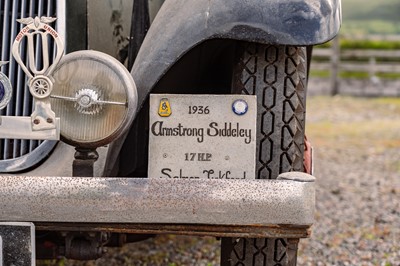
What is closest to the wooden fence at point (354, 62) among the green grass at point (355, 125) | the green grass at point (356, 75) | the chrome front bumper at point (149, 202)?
the green grass at point (356, 75)

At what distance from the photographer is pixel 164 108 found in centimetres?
272

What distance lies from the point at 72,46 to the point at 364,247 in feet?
8.30

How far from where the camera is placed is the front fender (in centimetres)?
272

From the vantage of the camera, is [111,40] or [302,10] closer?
[302,10]

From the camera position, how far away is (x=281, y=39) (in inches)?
107

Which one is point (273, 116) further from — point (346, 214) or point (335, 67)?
point (335, 67)

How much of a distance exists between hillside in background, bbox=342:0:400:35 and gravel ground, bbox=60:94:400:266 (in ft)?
47.7

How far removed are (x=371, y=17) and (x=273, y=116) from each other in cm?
2581

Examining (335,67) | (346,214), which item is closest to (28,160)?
(346,214)

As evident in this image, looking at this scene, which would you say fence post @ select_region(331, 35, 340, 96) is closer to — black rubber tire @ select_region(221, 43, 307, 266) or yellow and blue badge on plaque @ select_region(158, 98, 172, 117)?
black rubber tire @ select_region(221, 43, 307, 266)

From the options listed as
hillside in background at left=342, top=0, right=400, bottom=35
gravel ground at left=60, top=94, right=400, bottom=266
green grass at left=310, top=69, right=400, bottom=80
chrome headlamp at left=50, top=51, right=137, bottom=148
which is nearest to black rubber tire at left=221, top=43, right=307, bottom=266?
chrome headlamp at left=50, top=51, right=137, bottom=148

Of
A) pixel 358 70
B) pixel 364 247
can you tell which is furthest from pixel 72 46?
pixel 358 70

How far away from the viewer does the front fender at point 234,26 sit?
8.93 ft

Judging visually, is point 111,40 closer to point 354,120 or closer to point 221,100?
point 221,100
